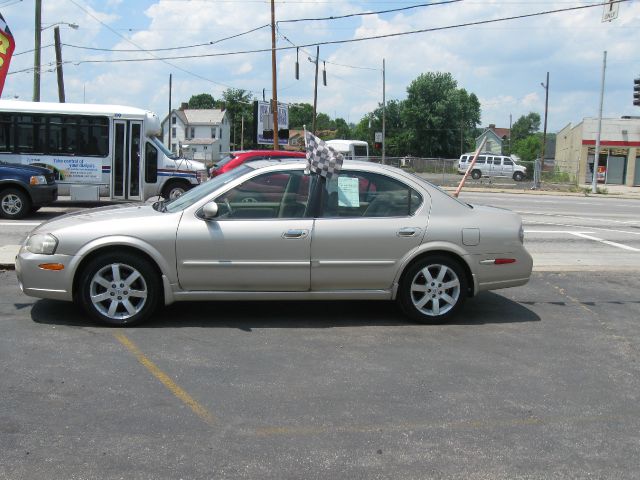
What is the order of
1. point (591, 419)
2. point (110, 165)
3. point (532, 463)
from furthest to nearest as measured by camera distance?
1. point (110, 165)
2. point (591, 419)
3. point (532, 463)

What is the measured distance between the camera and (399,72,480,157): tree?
94.1 meters

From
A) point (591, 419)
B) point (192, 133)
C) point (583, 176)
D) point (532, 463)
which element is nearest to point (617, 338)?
point (591, 419)

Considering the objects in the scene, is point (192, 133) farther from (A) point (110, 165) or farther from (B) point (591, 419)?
(B) point (591, 419)

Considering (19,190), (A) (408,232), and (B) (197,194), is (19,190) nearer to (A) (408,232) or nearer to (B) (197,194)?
(B) (197,194)

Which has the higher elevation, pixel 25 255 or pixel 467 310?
pixel 25 255

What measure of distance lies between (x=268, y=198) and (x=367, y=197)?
92 cm

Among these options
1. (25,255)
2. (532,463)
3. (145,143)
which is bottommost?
(532,463)

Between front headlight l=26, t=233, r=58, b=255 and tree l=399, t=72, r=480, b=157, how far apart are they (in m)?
90.6

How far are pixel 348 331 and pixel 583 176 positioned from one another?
155ft

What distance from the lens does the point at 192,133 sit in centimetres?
10538

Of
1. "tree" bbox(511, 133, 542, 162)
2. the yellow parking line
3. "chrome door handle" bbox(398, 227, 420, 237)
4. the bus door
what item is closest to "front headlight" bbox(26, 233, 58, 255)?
the yellow parking line

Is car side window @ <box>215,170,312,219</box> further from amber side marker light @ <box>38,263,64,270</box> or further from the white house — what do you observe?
the white house

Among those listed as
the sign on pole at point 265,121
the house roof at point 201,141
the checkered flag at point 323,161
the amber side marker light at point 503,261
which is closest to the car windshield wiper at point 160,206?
the checkered flag at point 323,161

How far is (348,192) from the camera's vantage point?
6.47 metres
